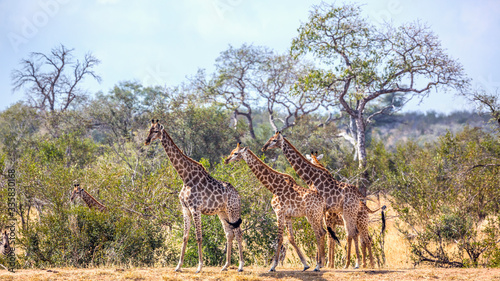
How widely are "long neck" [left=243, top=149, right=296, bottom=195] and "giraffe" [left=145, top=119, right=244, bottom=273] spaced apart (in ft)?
2.32

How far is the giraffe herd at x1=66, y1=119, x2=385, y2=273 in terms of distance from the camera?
9.23 meters

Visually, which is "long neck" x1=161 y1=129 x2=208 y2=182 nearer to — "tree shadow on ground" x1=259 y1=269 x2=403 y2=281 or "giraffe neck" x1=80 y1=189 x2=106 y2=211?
"tree shadow on ground" x1=259 y1=269 x2=403 y2=281

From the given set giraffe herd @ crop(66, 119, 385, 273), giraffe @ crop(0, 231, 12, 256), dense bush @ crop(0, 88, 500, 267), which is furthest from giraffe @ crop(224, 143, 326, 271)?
giraffe @ crop(0, 231, 12, 256)

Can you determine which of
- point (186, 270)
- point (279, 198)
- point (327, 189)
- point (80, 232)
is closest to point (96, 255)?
point (80, 232)

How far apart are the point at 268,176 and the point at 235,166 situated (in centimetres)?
306

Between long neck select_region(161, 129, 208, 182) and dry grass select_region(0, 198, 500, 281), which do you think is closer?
dry grass select_region(0, 198, 500, 281)

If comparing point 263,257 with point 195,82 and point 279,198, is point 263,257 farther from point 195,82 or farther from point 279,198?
point 195,82

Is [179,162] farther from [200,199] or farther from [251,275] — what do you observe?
[251,275]

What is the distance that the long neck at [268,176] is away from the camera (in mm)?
9648

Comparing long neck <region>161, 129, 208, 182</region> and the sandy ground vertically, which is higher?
long neck <region>161, 129, 208, 182</region>

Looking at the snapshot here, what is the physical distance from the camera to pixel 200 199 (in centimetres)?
917

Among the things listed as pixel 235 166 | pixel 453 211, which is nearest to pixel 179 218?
pixel 235 166

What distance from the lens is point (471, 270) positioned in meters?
9.04

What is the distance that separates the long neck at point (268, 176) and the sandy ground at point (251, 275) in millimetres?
1682
